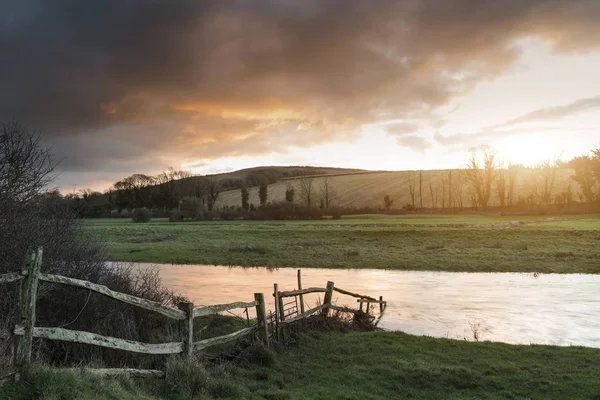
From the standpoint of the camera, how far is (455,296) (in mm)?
Answer: 28766

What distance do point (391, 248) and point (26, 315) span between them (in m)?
46.3

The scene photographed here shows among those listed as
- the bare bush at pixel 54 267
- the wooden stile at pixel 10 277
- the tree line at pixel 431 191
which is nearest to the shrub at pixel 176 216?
the tree line at pixel 431 191

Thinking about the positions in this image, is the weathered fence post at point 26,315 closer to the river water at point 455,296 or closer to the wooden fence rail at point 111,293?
the wooden fence rail at point 111,293

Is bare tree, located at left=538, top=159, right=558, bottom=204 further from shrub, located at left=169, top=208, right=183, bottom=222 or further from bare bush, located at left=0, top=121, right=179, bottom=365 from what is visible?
bare bush, located at left=0, top=121, right=179, bottom=365

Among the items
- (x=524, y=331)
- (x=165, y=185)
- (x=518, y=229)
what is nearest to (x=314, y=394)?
(x=524, y=331)

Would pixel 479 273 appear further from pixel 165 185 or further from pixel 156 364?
pixel 165 185

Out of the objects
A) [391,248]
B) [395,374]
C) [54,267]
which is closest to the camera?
[395,374]

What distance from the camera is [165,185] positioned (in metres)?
154

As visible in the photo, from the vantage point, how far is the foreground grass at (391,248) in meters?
Result: 42.7

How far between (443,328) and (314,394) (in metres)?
A: 11.4

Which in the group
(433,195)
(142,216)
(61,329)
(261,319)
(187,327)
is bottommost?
(261,319)

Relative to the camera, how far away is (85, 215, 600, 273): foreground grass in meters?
42.7

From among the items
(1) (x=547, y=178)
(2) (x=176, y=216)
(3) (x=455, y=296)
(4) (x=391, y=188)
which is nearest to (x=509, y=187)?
(1) (x=547, y=178)

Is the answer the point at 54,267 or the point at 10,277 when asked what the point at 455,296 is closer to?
the point at 54,267
